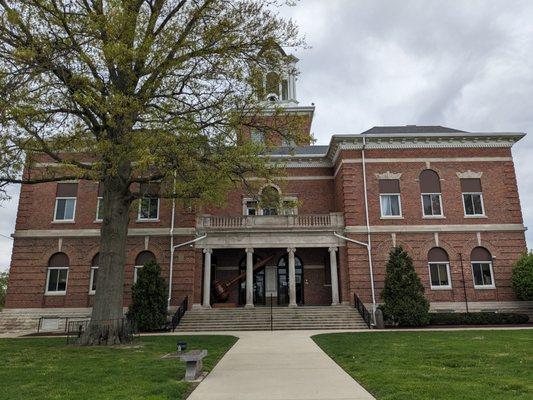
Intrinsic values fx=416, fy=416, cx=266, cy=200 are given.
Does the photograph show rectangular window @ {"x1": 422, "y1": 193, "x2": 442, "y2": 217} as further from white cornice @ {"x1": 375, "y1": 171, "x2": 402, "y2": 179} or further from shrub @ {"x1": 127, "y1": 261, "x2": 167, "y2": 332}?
shrub @ {"x1": 127, "y1": 261, "x2": 167, "y2": 332}

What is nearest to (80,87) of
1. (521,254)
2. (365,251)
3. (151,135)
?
(151,135)

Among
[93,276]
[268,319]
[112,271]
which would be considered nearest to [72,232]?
[93,276]

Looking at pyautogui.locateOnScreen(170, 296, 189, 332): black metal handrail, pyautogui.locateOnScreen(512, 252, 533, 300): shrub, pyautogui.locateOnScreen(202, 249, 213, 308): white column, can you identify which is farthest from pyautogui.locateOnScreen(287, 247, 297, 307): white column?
pyautogui.locateOnScreen(512, 252, 533, 300): shrub

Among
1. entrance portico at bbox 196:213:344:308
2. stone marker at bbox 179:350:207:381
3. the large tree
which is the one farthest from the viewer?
entrance portico at bbox 196:213:344:308

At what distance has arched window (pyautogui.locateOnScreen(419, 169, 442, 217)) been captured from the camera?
2478cm

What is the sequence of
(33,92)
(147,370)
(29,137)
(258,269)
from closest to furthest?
1. (147,370)
2. (33,92)
3. (29,137)
4. (258,269)

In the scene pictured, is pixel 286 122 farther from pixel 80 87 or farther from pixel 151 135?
pixel 80 87

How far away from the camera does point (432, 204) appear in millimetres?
24906

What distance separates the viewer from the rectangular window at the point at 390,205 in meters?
24.8

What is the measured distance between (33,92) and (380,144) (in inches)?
749

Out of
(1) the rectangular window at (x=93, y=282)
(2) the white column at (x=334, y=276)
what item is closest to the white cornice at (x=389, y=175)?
(2) the white column at (x=334, y=276)

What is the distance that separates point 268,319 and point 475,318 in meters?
10.5

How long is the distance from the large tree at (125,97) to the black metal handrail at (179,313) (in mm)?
6653

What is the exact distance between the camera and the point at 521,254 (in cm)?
2388
